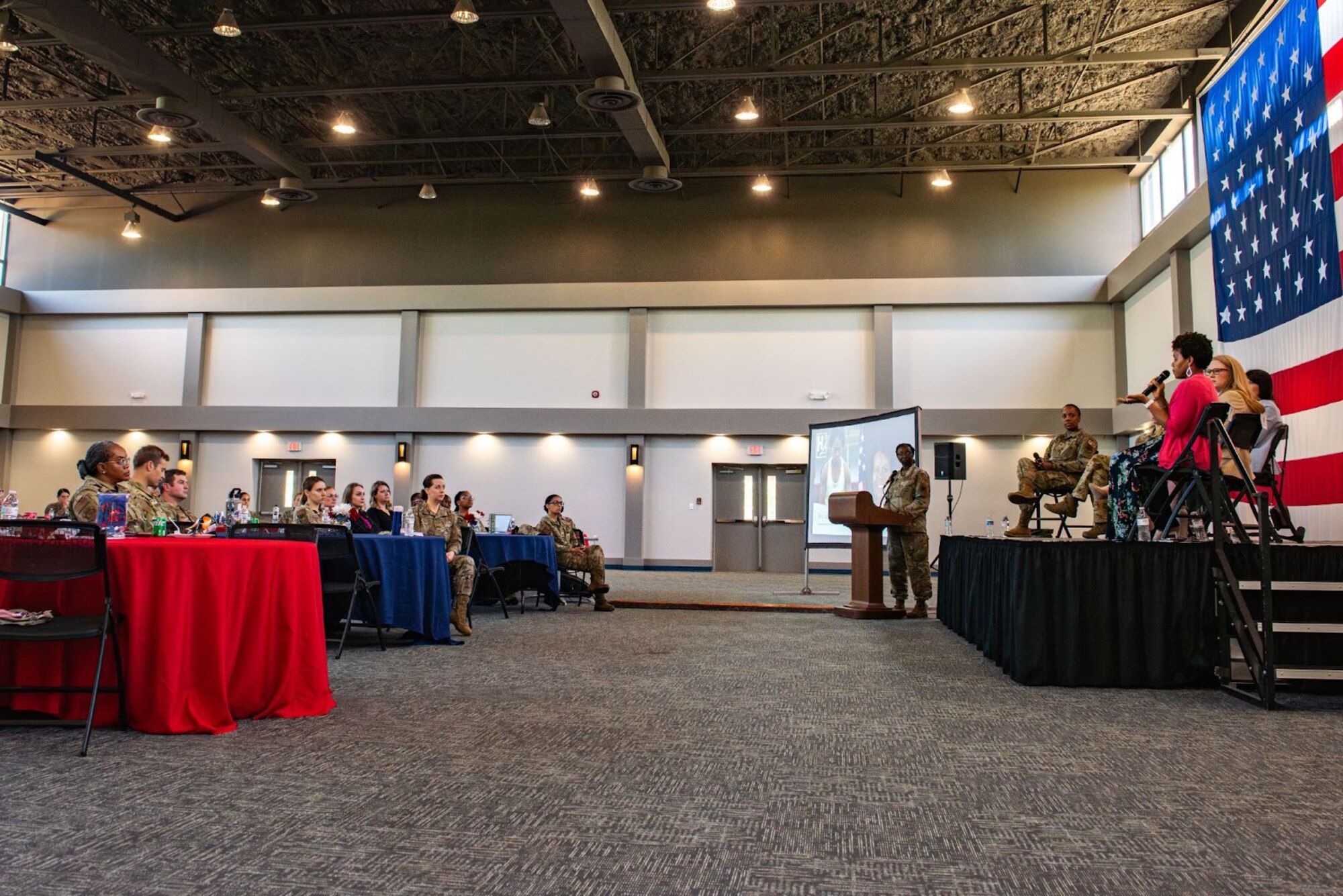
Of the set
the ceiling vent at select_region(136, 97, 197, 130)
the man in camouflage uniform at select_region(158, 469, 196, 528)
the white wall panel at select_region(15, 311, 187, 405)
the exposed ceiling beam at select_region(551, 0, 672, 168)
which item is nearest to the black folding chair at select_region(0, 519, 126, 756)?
the man in camouflage uniform at select_region(158, 469, 196, 528)

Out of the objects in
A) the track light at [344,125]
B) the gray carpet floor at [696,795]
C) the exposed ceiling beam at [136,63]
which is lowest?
the gray carpet floor at [696,795]

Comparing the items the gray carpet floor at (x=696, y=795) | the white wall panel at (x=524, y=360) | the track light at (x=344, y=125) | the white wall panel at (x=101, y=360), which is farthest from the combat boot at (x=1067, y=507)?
the white wall panel at (x=101, y=360)

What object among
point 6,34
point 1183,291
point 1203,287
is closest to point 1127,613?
point 1203,287

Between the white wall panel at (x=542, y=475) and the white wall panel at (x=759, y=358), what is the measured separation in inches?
60.1

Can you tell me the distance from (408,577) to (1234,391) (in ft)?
17.3

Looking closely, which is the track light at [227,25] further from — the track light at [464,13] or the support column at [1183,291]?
the support column at [1183,291]

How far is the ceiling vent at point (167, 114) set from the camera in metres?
11.0

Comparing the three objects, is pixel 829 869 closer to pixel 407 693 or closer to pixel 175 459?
pixel 407 693

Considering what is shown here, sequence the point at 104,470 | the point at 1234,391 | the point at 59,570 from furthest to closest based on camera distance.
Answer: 1. the point at 1234,391
2. the point at 104,470
3. the point at 59,570

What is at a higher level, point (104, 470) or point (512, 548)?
point (104, 470)

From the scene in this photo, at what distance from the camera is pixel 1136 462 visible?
5.07m

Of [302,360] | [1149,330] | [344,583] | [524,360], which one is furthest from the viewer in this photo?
[302,360]

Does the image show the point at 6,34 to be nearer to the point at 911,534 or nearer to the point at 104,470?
the point at 104,470

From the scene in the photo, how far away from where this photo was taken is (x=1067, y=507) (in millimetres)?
8250
